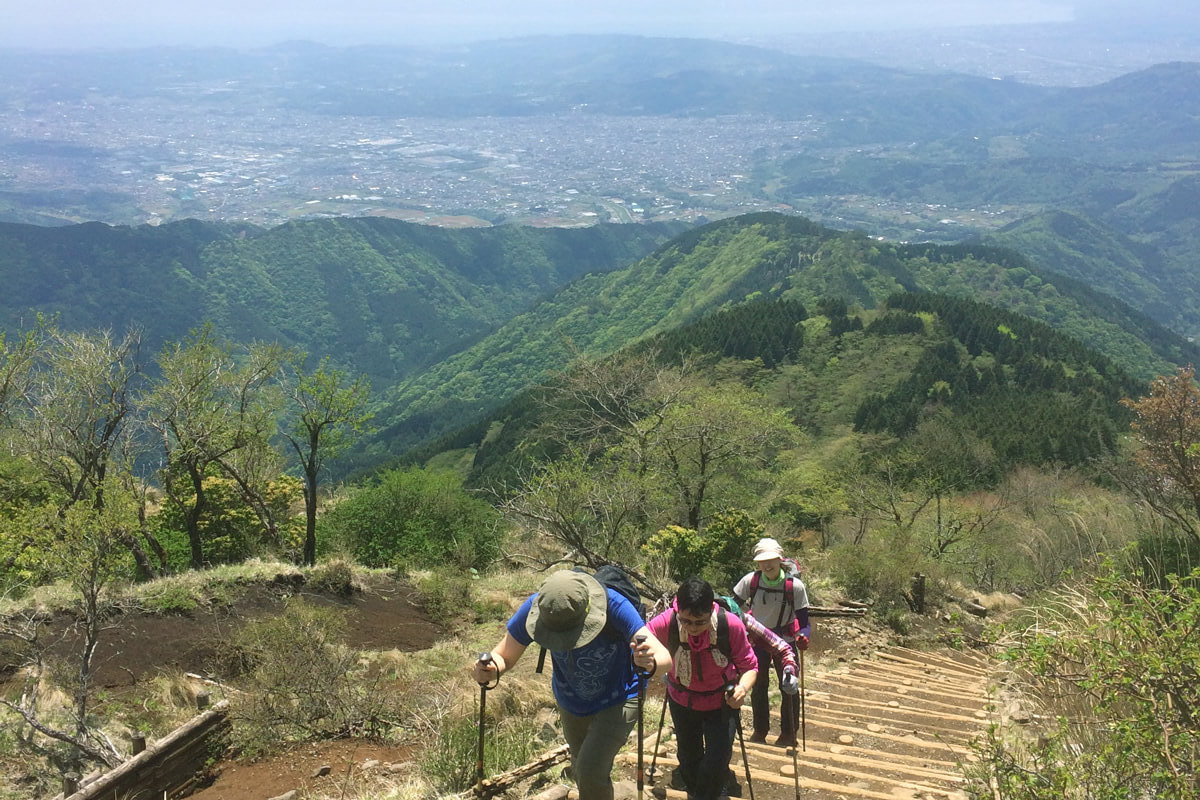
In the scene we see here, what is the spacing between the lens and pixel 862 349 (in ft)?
188

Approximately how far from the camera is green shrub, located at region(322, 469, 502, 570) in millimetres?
22094

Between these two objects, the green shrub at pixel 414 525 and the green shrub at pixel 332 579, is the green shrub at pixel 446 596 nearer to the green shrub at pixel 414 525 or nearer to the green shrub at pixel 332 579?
the green shrub at pixel 332 579

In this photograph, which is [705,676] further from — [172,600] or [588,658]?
[172,600]

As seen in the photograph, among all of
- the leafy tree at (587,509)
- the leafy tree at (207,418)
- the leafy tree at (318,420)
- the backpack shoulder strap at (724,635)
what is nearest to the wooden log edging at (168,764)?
the backpack shoulder strap at (724,635)

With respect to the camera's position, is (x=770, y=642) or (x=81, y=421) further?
(x=81, y=421)

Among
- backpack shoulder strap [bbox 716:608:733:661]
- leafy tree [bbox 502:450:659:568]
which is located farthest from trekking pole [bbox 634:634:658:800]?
leafy tree [bbox 502:450:659:568]

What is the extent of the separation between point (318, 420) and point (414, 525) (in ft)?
13.5

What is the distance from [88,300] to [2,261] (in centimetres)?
1708

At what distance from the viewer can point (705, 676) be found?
16.9 ft

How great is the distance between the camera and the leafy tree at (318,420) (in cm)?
2097

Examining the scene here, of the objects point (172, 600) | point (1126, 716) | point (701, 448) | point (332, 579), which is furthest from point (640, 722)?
point (701, 448)

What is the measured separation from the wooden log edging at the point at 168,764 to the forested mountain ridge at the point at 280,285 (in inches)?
5018

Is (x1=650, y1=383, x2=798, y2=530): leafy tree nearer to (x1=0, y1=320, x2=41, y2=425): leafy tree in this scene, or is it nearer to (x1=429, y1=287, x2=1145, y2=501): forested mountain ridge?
(x1=0, y1=320, x2=41, y2=425): leafy tree

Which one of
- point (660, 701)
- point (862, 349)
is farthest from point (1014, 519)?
point (862, 349)
